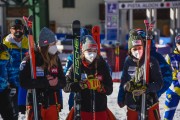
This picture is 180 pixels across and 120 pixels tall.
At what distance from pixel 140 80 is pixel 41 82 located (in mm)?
1021

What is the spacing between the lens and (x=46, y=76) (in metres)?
4.22

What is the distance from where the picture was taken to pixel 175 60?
5.49m

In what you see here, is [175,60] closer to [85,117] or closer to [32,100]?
[85,117]

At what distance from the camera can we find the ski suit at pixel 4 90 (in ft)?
16.4

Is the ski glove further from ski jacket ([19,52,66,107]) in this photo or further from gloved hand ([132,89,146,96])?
gloved hand ([132,89,146,96])

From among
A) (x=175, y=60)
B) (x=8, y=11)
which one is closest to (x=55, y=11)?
(x=8, y=11)

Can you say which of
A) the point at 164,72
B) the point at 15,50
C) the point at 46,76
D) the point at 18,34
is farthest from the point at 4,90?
the point at 164,72

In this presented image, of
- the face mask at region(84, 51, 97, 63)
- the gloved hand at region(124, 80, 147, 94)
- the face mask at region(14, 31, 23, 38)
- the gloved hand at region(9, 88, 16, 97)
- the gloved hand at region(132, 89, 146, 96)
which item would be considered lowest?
the gloved hand at region(9, 88, 16, 97)

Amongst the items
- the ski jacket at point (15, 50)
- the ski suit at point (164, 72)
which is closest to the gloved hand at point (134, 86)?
the ski suit at point (164, 72)

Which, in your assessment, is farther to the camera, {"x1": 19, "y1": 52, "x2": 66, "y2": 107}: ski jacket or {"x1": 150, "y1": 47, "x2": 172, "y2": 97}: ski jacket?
{"x1": 150, "y1": 47, "x2": 172, "y2": 97}: ski jacket

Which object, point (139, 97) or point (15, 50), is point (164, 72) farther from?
point (15, 50)

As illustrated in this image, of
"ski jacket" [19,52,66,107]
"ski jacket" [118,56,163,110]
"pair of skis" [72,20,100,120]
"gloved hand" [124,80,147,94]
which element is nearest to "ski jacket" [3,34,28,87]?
"ski jacket" [19,52,66,107]

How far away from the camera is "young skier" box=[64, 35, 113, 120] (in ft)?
14.2

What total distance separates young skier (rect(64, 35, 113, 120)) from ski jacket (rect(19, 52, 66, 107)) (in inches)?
5.6
